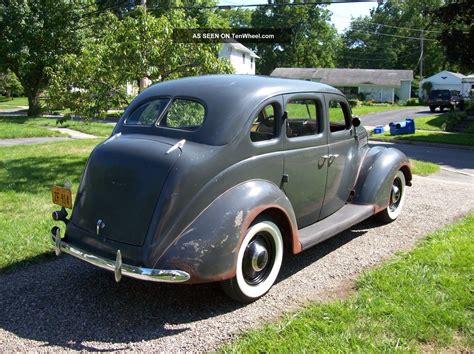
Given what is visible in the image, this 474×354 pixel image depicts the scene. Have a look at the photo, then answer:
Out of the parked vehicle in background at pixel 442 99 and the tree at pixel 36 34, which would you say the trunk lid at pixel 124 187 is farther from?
the parked vehicle in background at pixel 442 99

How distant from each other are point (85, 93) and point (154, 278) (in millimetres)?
6643

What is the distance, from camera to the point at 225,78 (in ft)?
14.8

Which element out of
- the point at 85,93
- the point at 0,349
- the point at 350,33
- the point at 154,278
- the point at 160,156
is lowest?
the point at 0,349

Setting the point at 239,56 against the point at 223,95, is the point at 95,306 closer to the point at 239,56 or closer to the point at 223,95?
the point at 223,95

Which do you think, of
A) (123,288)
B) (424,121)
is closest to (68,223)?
(123,288)

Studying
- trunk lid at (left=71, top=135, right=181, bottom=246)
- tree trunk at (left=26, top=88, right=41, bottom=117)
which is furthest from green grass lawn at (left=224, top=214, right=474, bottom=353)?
tree trunk at (left=26, top=88, right=41, bottom=117)

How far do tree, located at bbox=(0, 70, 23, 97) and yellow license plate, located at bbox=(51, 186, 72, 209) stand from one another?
48.4 metres

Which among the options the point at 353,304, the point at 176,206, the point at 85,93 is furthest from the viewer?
the point at 85,93

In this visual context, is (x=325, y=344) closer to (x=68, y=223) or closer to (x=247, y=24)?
(x=68, y=223)

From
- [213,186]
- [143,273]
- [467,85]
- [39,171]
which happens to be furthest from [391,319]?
[467,85]

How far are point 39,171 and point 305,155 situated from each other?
6.57 metres

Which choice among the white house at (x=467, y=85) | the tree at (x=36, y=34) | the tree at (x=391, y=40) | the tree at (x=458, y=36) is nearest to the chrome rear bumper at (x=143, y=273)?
the tree at (x=458, y=36)

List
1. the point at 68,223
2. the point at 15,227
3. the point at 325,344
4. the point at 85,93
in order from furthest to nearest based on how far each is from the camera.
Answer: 1. the point at 85,93
2. the point at 15,227
3. the point at 68,223
4. the point at 325,344

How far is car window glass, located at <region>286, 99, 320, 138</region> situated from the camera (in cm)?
452
